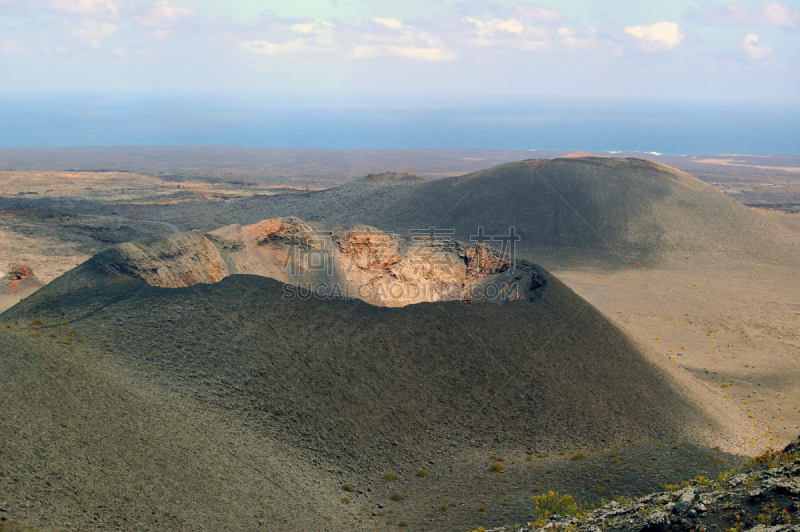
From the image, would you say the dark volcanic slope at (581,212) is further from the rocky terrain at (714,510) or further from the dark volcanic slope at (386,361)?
the rocky terrain at (714,510)

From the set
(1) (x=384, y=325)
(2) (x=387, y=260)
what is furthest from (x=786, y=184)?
(1) (x=384, y=325)

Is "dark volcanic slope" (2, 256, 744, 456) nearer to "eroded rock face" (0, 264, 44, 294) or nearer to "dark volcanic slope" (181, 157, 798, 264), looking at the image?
"eroded rock face" (0, 264, 44, 294)

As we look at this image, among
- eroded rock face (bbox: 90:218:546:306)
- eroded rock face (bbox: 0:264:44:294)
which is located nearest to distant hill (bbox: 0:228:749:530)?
eroded rock face (bbox: 90:218:546:306)

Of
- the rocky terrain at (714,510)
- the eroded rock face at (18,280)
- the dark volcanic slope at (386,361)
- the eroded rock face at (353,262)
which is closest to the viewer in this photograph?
the rocky terrain at (714,510)

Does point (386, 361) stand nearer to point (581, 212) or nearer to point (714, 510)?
point (714, 510)

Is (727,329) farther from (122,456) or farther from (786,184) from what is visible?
(786,184)

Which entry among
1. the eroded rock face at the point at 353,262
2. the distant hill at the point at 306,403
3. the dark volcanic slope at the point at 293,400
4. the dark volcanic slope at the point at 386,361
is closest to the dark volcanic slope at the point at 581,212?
the eroded rock face at the point at 353,262
